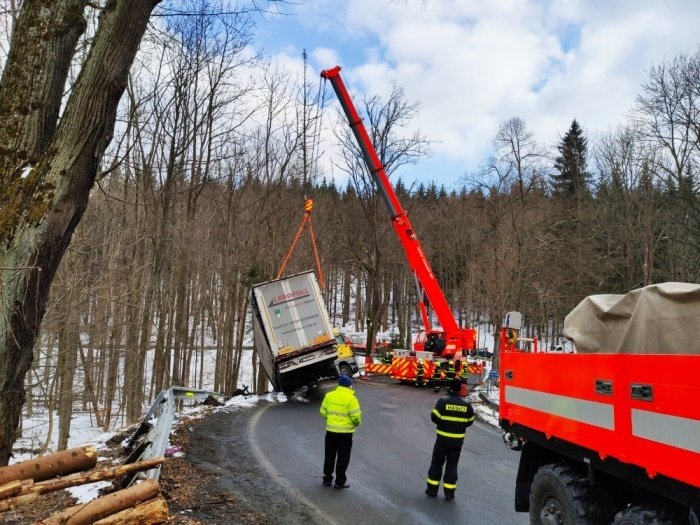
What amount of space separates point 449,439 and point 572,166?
3936cm

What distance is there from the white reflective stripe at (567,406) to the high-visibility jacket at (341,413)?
2.76 metres

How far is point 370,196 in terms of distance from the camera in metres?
30.8

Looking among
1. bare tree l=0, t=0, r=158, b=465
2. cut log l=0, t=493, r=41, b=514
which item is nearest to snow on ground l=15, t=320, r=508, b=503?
cut log l=0, t=493, r=41, b=514

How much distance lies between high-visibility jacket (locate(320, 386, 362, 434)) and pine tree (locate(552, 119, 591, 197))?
3408 cm

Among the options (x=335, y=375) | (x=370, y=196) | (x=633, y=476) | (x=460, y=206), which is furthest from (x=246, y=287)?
(x=460, y=206)

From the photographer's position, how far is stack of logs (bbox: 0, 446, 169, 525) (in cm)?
464

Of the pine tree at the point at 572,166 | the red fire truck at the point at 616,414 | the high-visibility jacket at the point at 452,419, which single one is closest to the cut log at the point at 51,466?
the high-visibility jacket at the point at 452,419

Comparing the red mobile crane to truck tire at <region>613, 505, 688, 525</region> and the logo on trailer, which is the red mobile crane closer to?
the logo on trailer

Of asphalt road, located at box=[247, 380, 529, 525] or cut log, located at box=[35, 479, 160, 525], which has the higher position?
cut log, located at box=[35, 479, 160, 525]

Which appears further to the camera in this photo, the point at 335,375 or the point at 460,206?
the point at 460,206

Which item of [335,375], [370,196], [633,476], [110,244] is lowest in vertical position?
[335,375]

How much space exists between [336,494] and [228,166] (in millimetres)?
20060

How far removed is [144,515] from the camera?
4914 millimetres

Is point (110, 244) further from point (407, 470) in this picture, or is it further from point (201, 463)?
point (407, 470)
